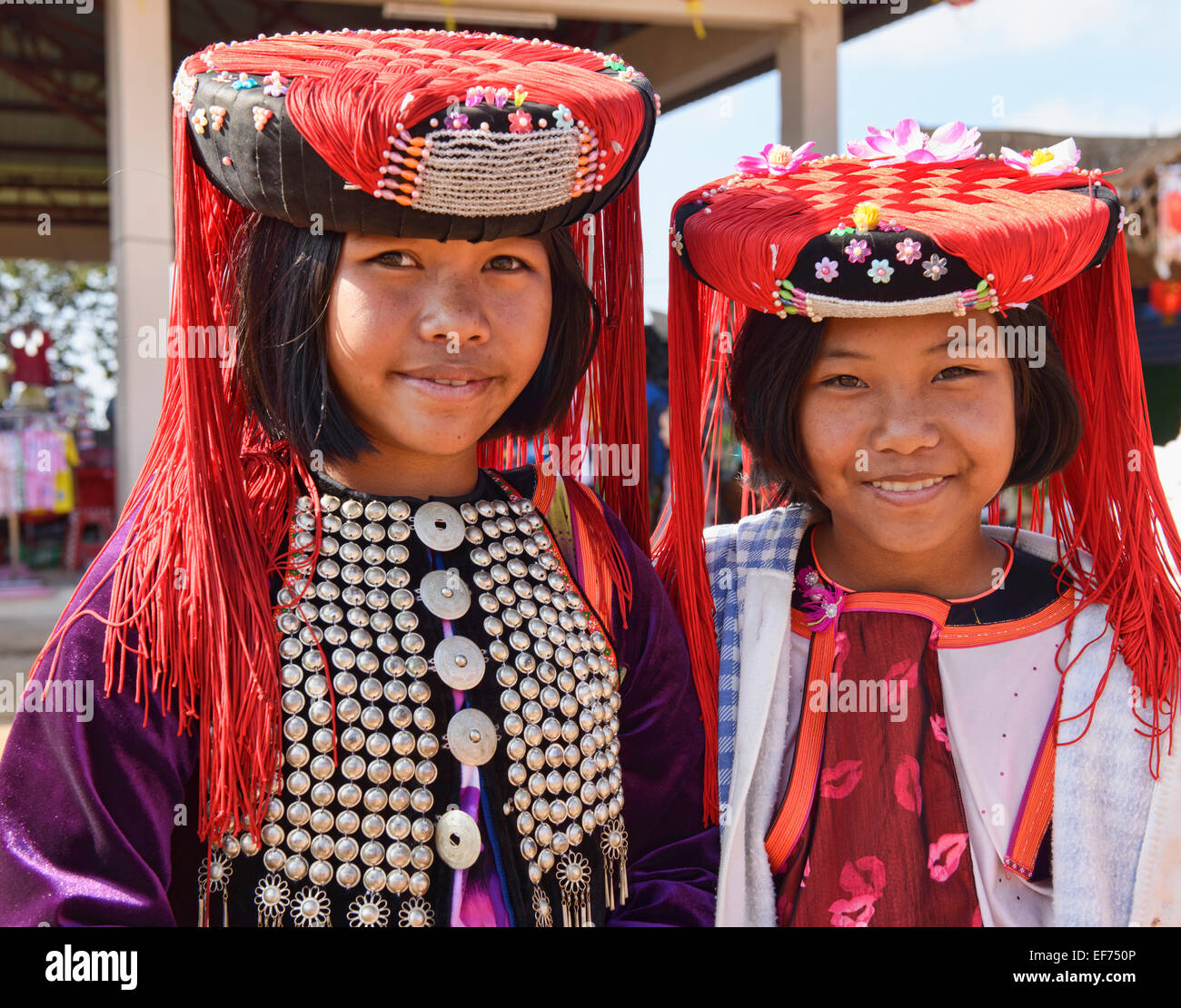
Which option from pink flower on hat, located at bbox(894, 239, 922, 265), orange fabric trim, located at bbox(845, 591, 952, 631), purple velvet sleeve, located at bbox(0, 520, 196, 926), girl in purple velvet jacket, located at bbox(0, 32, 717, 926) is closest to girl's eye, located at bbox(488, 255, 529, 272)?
girl in purple velvet jacket, located at bbox(0, 32, 717, 926)

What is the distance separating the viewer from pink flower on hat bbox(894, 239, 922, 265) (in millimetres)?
1509

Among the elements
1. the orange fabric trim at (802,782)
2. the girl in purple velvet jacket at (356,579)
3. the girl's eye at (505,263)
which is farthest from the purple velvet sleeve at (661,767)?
the girl's eye at (505,263)

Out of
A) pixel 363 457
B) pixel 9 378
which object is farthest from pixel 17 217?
pixel 363 457

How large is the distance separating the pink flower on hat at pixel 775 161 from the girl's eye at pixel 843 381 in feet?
1.12

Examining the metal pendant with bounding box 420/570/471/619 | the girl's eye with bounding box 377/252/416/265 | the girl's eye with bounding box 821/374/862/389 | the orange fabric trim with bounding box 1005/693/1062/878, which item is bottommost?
the orange fabric trim with bounding box 1005/693/1062/878

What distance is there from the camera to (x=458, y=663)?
139cm

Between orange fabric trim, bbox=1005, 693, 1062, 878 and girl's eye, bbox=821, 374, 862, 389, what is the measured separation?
556mm

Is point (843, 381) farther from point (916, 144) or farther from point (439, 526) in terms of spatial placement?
point (439, 526)

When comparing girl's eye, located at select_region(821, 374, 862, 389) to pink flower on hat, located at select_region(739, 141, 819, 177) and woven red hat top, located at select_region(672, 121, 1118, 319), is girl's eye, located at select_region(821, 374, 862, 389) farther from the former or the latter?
pink flower on hat, located at select_region(739, 141, 819, 177)

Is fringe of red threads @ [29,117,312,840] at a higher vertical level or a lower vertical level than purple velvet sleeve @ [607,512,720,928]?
higher

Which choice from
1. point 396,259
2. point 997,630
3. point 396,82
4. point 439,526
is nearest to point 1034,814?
point 997,630

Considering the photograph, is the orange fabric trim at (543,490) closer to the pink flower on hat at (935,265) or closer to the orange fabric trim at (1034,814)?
the pink flower on hat at (935,265)

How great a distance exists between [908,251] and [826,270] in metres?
0.11
